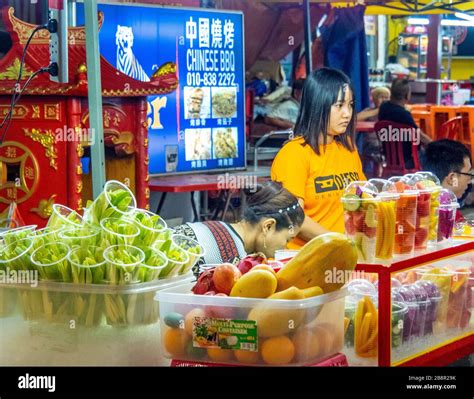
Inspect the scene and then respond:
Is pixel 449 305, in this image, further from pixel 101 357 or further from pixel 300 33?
pixel 300 33

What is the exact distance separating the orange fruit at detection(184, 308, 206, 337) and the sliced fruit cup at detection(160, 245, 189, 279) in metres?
0.26

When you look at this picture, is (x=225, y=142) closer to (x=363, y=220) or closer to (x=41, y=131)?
(x=41, y=131)

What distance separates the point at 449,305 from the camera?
338cm

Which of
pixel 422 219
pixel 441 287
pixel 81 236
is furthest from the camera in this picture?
pixel 441 287

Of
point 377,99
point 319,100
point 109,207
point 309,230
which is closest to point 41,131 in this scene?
point 319,100

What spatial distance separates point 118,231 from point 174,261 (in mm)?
186

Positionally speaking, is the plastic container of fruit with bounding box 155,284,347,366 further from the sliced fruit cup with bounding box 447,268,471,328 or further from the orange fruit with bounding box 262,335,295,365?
the sliced fruit cup with bounding box 447,268,471,328

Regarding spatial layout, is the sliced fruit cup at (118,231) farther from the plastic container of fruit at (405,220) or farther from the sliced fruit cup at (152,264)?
the plastic container of fruit at (405,220)

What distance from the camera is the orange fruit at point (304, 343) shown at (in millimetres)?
2561

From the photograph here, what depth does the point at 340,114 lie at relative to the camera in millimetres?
4855

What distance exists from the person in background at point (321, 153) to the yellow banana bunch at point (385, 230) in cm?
167

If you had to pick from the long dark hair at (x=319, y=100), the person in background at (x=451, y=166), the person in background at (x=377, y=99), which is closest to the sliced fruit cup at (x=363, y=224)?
the long dark hair at (x=319, y=100)

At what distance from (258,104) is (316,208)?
6.06m

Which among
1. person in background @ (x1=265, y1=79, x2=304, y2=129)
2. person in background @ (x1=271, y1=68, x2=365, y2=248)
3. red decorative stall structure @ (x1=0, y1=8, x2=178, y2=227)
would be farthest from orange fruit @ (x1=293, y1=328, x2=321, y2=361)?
person in background @ (x1=265, y1=79, x2=304, y2=129)
